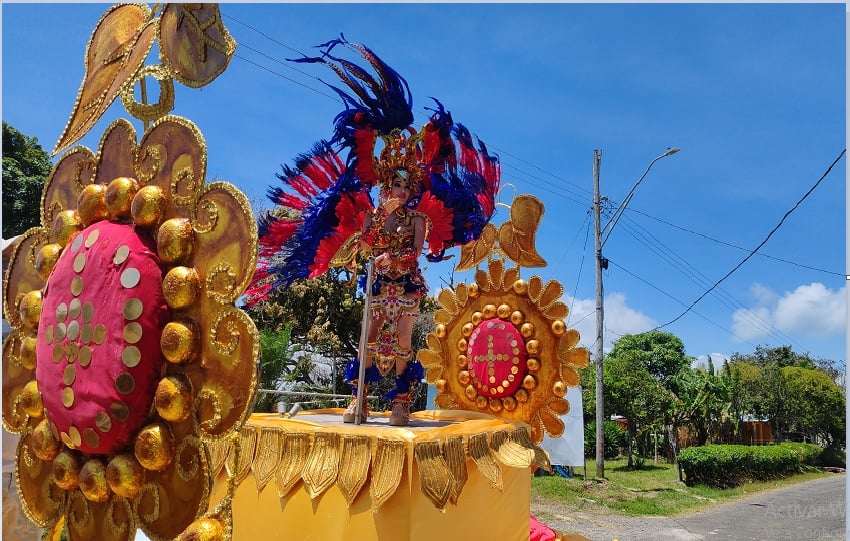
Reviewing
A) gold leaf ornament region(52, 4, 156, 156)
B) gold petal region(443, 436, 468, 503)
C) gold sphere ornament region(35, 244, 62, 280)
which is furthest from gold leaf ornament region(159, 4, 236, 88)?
gold petal region(443, 436, 468, 503)

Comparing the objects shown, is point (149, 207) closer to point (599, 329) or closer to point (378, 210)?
point (378, 210)

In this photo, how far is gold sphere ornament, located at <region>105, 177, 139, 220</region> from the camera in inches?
93.7

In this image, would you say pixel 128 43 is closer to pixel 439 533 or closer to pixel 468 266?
pixel 439 533

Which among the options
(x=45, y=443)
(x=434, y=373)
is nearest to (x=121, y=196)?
(x=45, y=443)

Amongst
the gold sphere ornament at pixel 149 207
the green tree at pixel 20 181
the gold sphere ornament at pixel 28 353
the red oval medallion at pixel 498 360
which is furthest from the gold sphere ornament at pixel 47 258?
the green tree at pixel 20 181

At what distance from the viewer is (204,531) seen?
6.66 feet

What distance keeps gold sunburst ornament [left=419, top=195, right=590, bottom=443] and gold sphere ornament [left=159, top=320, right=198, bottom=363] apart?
3.70m

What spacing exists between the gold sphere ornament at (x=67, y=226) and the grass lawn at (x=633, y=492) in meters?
10.3

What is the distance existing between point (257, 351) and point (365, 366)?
1981 millimetres

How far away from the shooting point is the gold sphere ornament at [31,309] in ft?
8.82

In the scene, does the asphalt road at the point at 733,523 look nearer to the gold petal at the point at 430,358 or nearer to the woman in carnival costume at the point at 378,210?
the gold petal at the point at 430,358

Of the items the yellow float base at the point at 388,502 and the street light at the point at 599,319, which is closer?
the yellow float base at the point at 388,502

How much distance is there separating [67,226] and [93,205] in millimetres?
205

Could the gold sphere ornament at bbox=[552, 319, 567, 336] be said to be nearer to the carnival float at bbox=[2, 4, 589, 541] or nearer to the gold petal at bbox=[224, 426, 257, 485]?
the carnival float at bbox=[2, 4, 589, 541]
